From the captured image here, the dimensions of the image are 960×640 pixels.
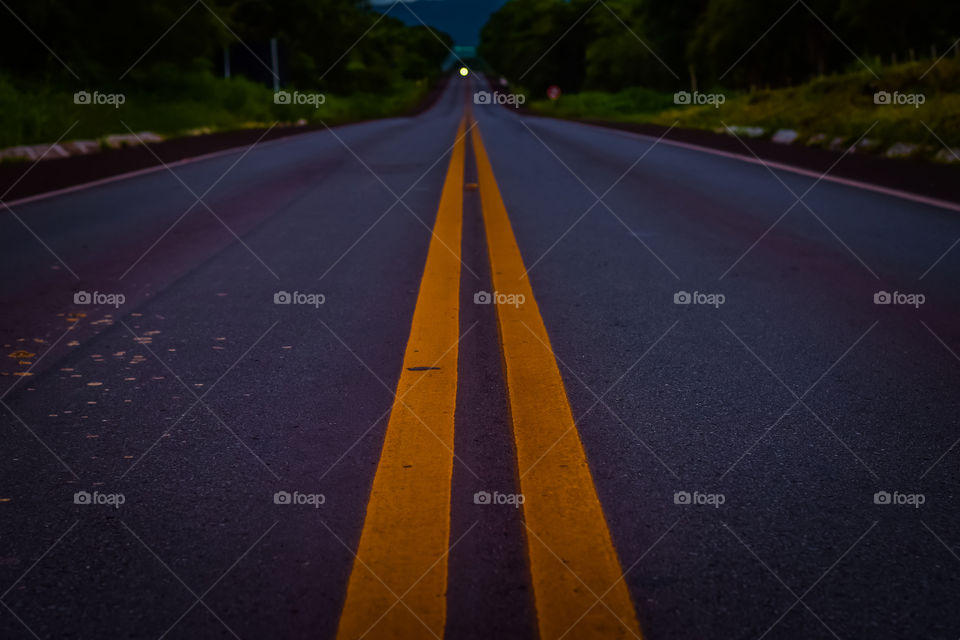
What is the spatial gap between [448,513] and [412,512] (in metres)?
0.10

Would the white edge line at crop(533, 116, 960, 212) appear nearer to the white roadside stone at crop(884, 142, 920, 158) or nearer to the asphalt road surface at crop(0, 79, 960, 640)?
the white roadside stone at crop(884, 142, 920, 158)

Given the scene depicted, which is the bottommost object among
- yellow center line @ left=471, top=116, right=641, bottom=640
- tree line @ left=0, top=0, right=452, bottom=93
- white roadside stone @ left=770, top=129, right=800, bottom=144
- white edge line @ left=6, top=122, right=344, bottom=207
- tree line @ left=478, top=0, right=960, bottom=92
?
white edge line @ left=6, top=122, right=344, bottom=207

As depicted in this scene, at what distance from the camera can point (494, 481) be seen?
262 centimetres

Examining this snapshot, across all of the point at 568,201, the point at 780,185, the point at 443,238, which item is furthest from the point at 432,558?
the point at 780,185

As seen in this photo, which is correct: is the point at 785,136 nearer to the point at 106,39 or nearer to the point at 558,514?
the point at 558,514

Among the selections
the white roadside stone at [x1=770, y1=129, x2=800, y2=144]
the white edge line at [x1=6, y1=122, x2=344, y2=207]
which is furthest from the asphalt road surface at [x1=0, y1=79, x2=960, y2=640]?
the white roadside stone at [x1=770, y1=129, x2=800, y2=144]

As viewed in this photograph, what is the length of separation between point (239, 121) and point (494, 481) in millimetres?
31107

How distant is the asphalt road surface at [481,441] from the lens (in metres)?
2.04

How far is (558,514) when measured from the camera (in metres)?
2.40

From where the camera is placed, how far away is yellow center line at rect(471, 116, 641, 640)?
77.2 inches

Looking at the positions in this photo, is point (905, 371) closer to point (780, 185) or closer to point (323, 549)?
point (323, 549)

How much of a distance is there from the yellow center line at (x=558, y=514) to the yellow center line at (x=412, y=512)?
9.1 inches

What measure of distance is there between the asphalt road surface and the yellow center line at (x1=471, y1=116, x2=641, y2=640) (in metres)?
0.01

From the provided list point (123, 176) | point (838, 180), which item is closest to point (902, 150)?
point (838, 180)
